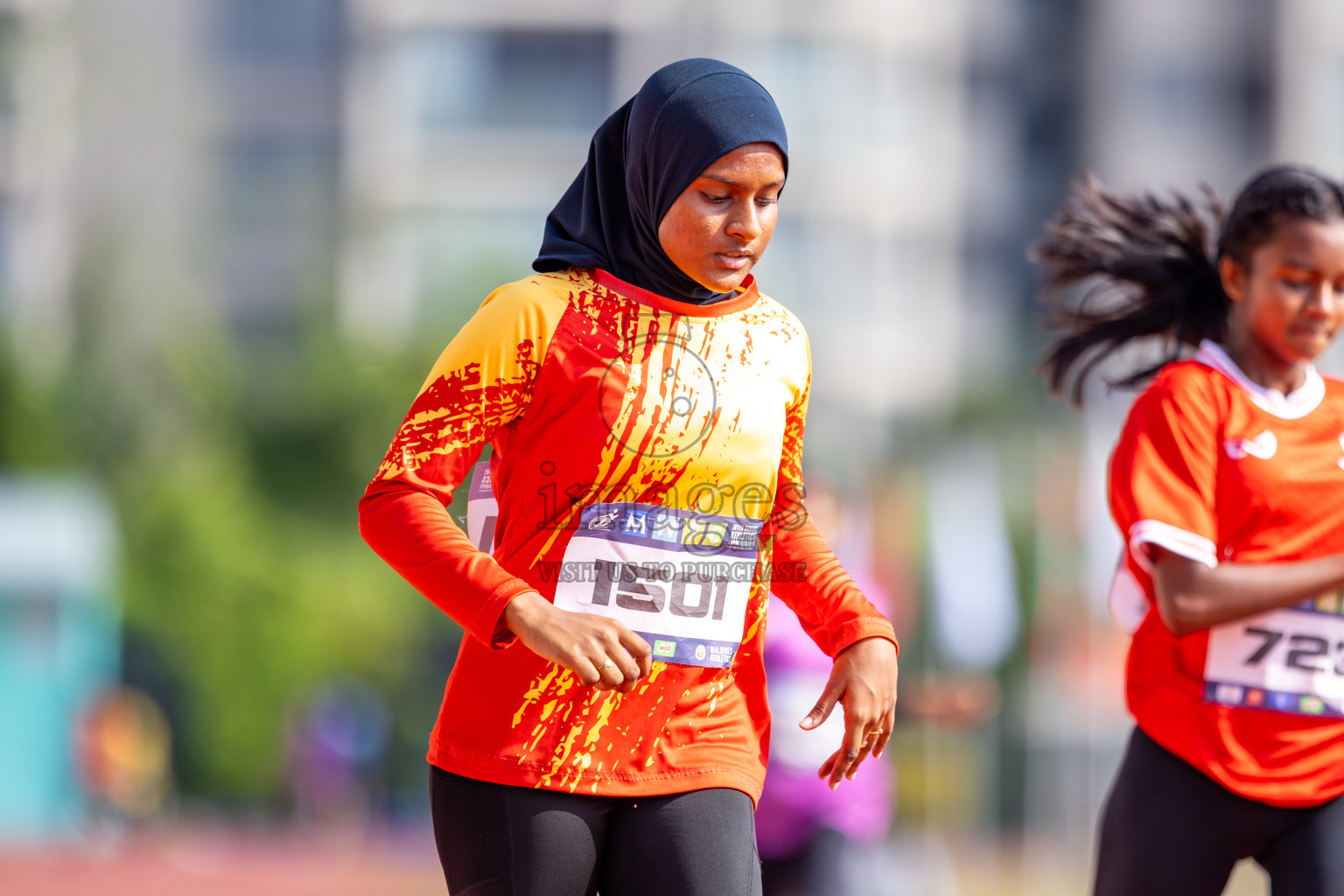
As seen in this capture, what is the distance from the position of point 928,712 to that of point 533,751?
396cm

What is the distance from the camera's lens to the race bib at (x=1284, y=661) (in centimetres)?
307

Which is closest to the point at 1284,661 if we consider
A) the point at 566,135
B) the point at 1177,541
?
the point at 1177,541

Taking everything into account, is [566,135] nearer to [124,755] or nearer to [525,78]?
[525,78]

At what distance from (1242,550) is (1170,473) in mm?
195

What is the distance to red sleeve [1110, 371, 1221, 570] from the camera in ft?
10.0

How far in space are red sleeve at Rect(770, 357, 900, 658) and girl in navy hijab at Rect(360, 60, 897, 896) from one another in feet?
0.07

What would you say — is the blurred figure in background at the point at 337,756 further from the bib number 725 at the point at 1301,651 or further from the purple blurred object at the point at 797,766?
the bib number 725 at the point at 1301,651

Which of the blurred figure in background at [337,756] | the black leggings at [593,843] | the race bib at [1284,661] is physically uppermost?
the race bib at [1284,661]

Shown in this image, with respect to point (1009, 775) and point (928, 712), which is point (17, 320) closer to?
point (1009, 775)

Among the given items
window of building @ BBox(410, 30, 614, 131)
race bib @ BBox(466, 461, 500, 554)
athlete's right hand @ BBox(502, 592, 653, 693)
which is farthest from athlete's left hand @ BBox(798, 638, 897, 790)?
window of building @ BBox(410, 30, 614, 131)

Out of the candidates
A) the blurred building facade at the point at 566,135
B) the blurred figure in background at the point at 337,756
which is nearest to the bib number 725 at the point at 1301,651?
the blurred figure in background at the point at 337,756

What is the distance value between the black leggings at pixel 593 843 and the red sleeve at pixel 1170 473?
992mm

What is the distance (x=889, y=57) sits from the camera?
37906mm

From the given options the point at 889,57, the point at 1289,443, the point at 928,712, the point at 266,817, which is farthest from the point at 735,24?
the point at 1289,443
